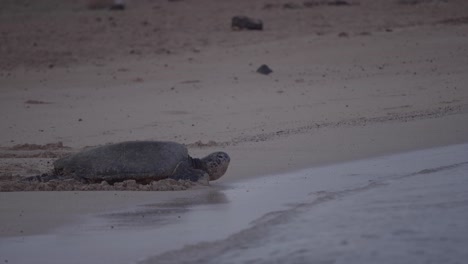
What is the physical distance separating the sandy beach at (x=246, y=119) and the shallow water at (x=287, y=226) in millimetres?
20

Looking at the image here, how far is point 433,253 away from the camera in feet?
18.2

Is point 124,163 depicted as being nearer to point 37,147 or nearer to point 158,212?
point 158,212

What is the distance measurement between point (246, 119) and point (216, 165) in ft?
10.6

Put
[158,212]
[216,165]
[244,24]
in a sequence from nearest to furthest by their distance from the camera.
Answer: [158,212] → [216,165] → [244,24]

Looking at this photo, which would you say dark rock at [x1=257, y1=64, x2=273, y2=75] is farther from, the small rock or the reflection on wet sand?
the reflection on wet sand

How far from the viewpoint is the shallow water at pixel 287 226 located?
5.39 meters

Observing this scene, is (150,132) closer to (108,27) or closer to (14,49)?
(14,49)

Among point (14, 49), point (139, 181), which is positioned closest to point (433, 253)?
point (139, 181)

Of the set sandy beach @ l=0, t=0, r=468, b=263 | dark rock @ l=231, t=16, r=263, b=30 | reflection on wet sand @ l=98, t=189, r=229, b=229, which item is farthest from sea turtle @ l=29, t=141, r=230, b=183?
dark rock @ l=231, t=16, r=263, b=30

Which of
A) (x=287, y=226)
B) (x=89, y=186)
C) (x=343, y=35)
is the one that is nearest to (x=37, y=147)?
(x=89, y=186)

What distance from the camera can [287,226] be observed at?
19.7 ft

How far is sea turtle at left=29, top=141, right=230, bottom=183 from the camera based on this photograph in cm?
728

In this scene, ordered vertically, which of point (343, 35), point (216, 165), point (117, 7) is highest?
point (117, 7)

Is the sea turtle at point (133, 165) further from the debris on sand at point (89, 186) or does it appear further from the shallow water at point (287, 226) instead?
the shallow water at point (287, 226)
